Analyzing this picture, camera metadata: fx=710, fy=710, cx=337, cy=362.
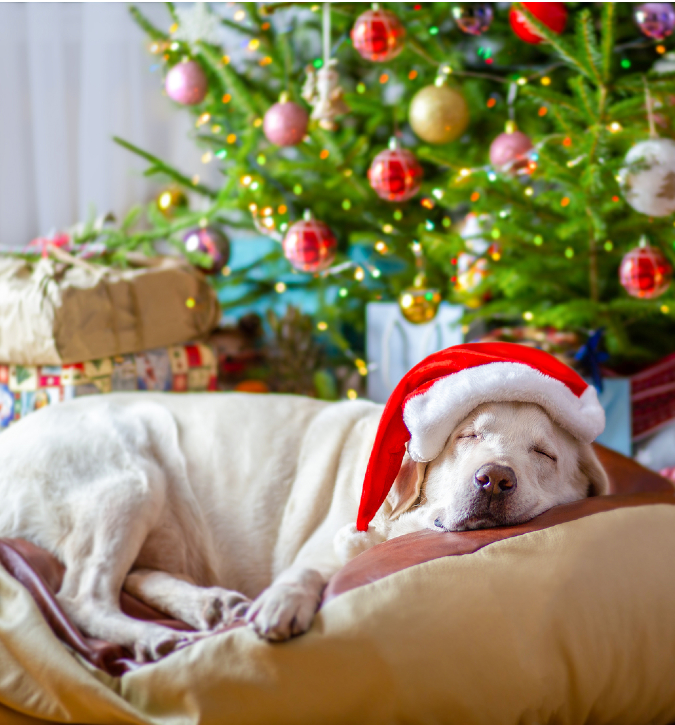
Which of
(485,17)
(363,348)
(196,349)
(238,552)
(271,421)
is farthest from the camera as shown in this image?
(363,348)

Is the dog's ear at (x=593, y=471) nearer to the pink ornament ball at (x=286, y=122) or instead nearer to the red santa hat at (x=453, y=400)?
the red santa hat at (x=453, y=400)

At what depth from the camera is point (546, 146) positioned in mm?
2547

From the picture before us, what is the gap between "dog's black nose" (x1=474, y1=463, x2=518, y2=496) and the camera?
1395 millimetres

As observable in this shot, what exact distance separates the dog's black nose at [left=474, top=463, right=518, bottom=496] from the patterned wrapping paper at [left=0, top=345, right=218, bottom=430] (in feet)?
5.46

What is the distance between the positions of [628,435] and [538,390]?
→ 154 centimetres

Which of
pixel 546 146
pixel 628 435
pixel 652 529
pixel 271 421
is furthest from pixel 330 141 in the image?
pixel 652 529

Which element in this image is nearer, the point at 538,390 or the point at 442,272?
the point at 538,390

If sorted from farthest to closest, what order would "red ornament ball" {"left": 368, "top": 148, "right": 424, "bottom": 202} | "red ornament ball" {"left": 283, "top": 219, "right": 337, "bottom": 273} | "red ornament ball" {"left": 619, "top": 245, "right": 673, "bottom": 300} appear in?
1. "red ornament ball" {"left": 283, "top": 219, "right": 337, "bottom": 273}
2. "red ornament ball" {"left": 368, "top": 148, "right": 424, "bottom": 202}
3. "red ornament ball" {"left": 619, "top": 245, "right": 673, "bottom": 300}

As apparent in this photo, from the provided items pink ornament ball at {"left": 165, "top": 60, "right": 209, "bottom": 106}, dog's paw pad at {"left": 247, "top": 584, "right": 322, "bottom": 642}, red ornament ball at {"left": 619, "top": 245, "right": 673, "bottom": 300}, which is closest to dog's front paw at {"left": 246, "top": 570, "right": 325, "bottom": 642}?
dog's paw pad at {"left": 247, "top": 584, "right": 322, "bottom": 642}

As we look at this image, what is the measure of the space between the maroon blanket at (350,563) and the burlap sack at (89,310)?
1.00m

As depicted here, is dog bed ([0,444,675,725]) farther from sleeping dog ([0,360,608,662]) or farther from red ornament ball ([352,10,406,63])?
red ornament ball ([352,10,406,63])

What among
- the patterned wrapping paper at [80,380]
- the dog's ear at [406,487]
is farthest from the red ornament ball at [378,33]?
the dog's ear at [406,487]

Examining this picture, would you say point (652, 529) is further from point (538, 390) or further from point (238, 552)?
point (238, 552)

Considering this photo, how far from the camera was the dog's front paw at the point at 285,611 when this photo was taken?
A: 3.69 feet
